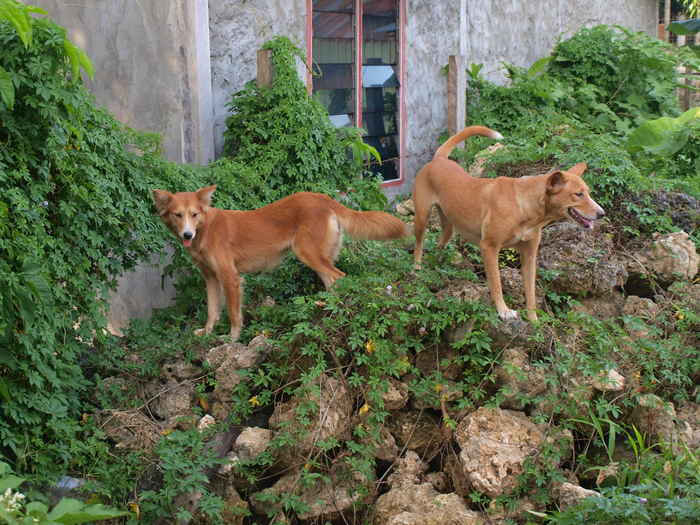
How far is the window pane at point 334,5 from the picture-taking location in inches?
327

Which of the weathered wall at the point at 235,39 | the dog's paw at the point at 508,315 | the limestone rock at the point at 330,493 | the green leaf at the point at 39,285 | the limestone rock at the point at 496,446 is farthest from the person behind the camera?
the weathered wall at the point at 235,39

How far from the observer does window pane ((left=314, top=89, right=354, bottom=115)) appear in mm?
8633

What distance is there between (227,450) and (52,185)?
2.31m

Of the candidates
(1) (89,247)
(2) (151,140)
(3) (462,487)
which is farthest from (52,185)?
(3) (462,487)

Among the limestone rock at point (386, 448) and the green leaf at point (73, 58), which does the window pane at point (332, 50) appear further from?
the limestone rock at point (386, 448)

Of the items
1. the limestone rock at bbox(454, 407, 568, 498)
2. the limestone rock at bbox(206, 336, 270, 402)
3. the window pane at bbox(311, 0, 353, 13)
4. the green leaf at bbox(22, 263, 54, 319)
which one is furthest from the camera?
the window pane at bbox(311, 0, 353, 13)

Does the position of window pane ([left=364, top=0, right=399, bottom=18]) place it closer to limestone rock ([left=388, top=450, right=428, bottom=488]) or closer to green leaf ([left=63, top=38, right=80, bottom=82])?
green leaf ([left=63, top=38, right=80, bottom=82])

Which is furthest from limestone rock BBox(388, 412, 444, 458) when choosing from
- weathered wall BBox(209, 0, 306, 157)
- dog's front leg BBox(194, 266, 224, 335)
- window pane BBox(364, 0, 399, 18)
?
window pane BBox(364, 0, 399, 18)

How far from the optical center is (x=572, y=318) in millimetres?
4680

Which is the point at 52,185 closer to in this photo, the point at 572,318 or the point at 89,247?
the point at 89,247

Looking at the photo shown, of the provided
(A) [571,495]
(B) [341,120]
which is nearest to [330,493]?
(A) [571,495]

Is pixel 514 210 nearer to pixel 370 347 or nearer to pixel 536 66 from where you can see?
pixel 370 347

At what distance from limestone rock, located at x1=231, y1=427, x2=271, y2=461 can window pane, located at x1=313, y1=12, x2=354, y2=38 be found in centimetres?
592

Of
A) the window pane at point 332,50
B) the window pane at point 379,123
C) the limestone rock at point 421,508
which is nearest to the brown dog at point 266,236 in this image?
the limestone rock at point 421,508
